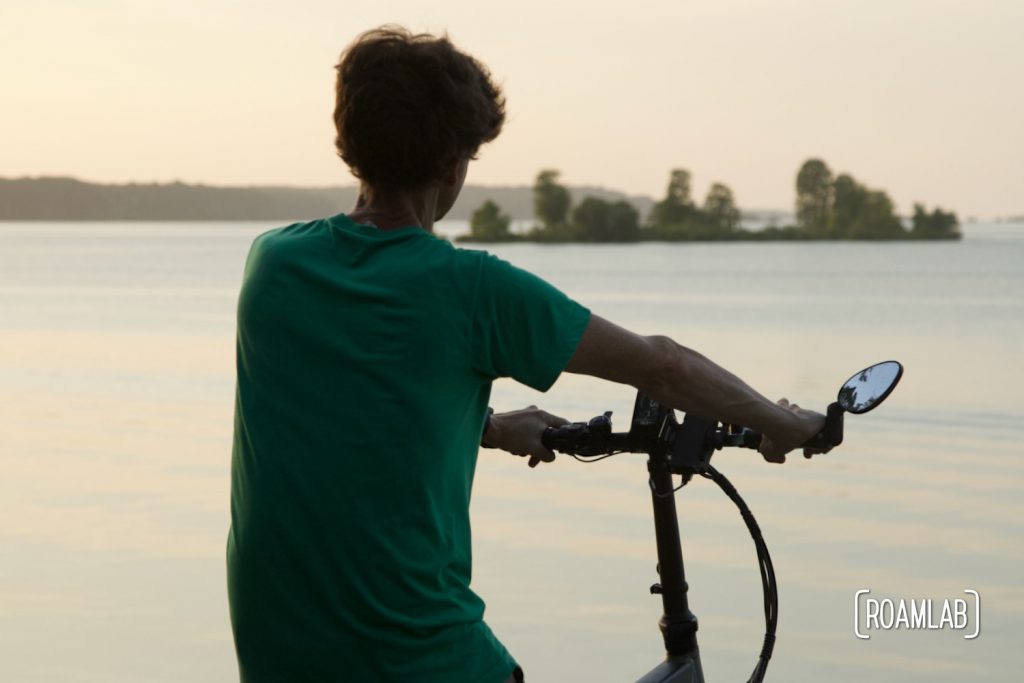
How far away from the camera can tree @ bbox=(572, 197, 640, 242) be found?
16975cm

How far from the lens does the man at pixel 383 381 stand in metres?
2.49

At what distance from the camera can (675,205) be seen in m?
179

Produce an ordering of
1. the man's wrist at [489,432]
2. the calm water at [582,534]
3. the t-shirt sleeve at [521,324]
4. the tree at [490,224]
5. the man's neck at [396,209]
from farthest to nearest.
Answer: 1. the tree at [490,224]
2. the calm water at [582,534]
3. the man's wrist at [489,432]
4. the man's neck at [396,209]
5. the t-shirt sleeve at [521,324]

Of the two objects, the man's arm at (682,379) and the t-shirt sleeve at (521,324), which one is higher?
the t-shirt sleeve at (521,324)

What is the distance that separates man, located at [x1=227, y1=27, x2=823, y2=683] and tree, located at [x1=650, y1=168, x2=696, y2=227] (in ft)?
574

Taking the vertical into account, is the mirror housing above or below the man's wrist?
above

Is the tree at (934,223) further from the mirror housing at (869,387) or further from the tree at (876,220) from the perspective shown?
the mirror housing at (869,387)

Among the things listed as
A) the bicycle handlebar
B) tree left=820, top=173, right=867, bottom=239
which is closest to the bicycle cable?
the bicycle handlebar

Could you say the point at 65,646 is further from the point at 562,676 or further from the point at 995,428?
the point at 995,428

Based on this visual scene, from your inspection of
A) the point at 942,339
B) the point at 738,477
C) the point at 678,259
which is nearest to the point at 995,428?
the point at 738,477

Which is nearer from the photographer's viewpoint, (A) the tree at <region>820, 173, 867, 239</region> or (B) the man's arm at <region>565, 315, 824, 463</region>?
(B) the man's arm at <region>565, 315, 824, 463</region>

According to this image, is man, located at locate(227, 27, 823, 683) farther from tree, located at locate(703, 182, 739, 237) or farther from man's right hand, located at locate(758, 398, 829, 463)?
tree, located at locate(703, 182, 739, 237)

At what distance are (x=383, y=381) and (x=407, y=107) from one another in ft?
1.40

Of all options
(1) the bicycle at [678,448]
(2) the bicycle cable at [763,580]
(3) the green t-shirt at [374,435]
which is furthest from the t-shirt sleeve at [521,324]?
(2) the bicycle cable at [763,580]
